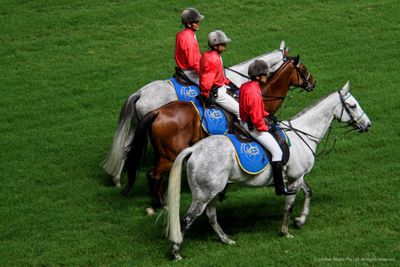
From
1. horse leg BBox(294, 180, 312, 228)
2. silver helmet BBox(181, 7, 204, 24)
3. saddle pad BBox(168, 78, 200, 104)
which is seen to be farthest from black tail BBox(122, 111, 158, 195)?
horse leg BBox(294, 180, 312, 228)

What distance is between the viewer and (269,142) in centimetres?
1258

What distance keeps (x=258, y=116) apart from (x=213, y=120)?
208 centimetres

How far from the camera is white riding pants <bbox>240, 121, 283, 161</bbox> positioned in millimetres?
12562

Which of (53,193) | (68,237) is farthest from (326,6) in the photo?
(68,237)

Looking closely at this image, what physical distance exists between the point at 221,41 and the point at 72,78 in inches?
369

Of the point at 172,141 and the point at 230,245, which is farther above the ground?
the point at 172,141

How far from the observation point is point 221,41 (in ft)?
46.0

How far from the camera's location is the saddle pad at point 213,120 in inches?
569

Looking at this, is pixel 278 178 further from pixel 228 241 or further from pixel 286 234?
pixel 228 241

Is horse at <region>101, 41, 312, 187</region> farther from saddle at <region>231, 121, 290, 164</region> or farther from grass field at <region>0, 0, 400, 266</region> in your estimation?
saddle at <region>231, 121, 290, 164</region>

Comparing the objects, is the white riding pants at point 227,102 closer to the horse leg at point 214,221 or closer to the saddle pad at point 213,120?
the saddle pad at point 213,120

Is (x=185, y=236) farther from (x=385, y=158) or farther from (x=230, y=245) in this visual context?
(x=385, y=158)

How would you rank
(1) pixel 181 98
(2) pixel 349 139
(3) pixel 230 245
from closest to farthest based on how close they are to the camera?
(3) pixel 230 245 < (1) pixel 181 98 < (2) pixel 349 139

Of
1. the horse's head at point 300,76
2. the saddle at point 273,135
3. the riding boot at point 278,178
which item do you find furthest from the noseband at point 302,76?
the riding boot at point 278,178
